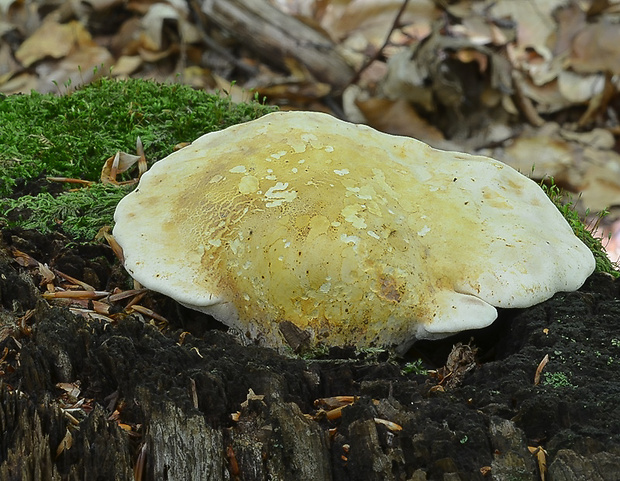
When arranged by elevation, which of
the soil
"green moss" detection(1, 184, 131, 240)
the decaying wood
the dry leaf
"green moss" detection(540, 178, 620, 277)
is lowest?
the dry leaf

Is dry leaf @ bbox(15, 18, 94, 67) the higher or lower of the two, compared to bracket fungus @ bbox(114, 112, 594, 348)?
lower

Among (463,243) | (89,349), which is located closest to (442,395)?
(463,243)

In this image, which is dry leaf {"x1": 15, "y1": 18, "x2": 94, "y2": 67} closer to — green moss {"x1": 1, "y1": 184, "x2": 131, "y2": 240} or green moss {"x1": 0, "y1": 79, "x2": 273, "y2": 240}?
green moss {"x1": 0, "y1": 79, "x2": 273, "y2": 240}

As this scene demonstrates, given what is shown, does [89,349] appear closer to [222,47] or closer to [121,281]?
[121,281]

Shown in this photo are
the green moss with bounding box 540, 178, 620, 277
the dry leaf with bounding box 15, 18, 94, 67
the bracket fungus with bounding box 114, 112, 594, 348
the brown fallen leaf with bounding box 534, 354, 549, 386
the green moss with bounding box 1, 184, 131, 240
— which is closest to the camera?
the brown fallen leaf with bounding box 534, 354, 549, 386

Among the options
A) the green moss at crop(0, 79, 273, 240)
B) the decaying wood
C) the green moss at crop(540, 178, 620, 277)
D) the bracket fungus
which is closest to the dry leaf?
the decaying wood

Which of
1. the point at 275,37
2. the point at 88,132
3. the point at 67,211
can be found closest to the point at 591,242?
the point at 67,211
